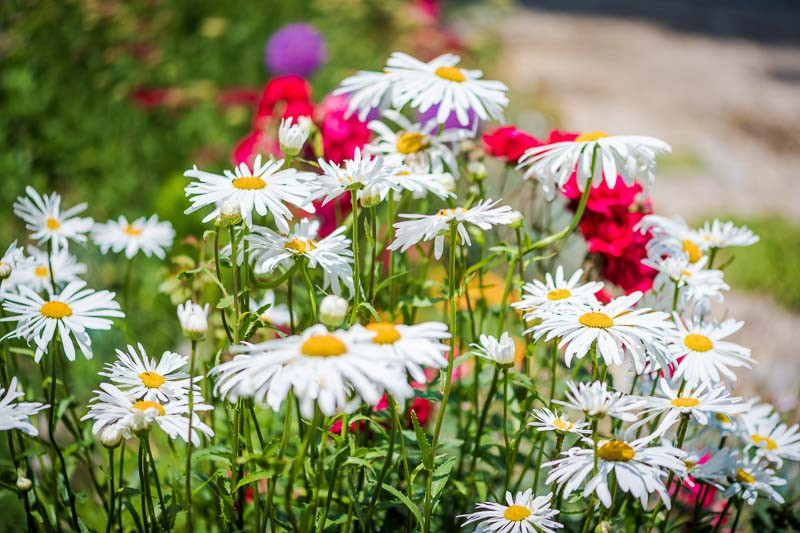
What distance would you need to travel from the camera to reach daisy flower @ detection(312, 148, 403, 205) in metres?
0.68

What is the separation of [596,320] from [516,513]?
0.58ft

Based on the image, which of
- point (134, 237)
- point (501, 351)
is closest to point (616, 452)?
point (501, 351)

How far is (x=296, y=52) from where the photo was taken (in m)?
2.28

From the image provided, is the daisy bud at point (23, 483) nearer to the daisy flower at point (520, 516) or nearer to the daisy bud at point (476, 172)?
the daisy flower at point (520, 516)

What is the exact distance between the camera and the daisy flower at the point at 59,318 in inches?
27.2

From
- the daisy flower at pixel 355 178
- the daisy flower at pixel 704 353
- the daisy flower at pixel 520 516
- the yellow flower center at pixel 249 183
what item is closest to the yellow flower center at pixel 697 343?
the daisy flower at pixel 704 353

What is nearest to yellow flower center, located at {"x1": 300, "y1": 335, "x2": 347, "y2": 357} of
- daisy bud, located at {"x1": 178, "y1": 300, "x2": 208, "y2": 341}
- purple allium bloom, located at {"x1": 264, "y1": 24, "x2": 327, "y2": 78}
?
daisy bud, located at {"x1": 178, "y1": 300, "x2": 208, "y2": 341}

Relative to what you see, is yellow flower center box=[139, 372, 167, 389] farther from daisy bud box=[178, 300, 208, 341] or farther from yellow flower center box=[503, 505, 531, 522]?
yellow flower center box=[503, 505, 531, 522]

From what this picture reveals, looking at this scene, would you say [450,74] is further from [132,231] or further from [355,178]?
[132,231]

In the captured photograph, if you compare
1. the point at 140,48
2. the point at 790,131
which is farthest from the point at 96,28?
the point at 790,131

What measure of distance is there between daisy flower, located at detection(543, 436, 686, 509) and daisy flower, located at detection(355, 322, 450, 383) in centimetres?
15

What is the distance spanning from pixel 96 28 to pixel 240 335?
2.08 m

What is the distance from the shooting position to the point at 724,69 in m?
4.91

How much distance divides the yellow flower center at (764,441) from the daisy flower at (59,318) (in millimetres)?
696
